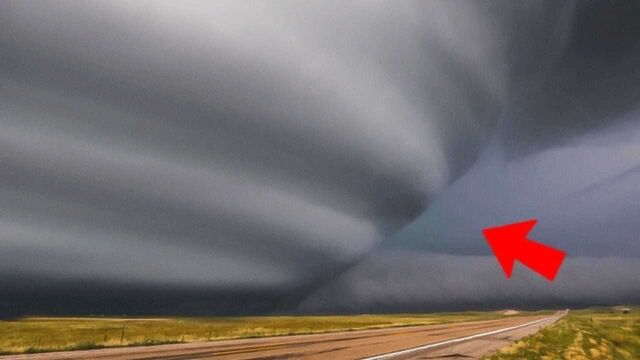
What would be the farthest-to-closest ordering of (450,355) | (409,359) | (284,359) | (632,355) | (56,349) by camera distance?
1. (632,355)
2. (56,349)
3. (450,355)
4. (409,359)
5. (284,359)

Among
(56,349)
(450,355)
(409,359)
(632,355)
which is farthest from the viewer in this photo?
(632,355)

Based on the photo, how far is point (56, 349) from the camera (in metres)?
31.8

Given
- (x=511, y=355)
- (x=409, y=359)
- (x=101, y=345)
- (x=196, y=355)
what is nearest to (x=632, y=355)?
(x=511, y=355)

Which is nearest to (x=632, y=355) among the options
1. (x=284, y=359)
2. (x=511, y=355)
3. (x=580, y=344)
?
(x=580, y=344)

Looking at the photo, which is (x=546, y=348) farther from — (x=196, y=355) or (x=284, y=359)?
(x=196, y=355)

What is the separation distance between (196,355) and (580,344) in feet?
83.4

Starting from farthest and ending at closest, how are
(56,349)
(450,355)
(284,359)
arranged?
1. (56,349)
2. (450,355)
3. (284,359)

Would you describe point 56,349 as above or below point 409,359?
above

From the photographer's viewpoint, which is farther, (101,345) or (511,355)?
(101,345)

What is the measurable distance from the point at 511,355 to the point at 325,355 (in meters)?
10.1

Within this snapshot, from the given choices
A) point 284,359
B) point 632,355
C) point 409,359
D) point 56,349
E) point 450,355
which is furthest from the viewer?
point 632,355

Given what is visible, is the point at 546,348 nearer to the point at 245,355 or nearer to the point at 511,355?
the point at 511,355

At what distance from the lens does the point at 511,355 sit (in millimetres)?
26844

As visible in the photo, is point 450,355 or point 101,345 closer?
point 450,355
